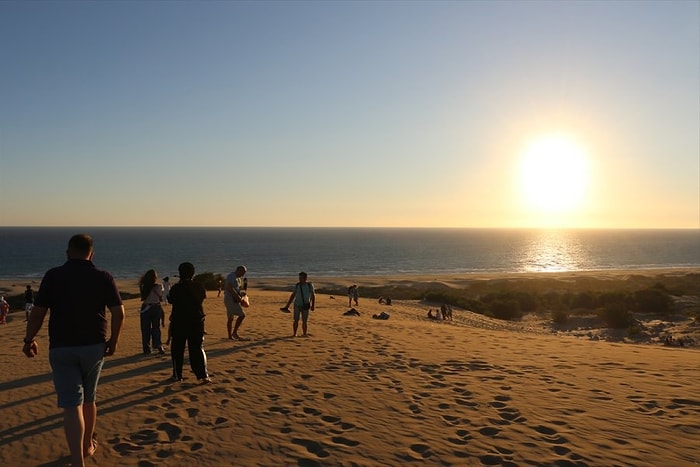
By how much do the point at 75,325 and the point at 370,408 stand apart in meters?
3.87

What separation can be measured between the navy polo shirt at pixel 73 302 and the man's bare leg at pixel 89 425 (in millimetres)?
693

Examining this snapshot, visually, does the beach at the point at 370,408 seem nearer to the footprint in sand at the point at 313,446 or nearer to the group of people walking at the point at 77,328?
the footprint in sand at the point at 313,446

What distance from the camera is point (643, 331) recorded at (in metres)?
21.4

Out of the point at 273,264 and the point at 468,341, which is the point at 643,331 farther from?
the point at 273,264

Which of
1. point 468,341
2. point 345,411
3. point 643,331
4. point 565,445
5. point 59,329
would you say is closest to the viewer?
point 59,329

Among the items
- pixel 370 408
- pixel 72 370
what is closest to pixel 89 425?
pixel 72 370

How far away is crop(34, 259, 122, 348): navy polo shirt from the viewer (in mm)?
4125

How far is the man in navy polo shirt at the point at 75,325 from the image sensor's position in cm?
412

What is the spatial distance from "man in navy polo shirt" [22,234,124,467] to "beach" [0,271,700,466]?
91 cm

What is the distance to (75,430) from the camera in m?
4.20

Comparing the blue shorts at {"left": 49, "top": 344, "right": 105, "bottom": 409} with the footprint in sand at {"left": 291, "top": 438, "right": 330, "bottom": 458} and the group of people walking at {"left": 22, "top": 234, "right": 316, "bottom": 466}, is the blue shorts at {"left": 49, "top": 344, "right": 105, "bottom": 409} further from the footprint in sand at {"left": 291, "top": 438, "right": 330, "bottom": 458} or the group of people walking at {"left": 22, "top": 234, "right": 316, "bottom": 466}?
the footprint in sand at {"left": 291, "top": 438, "right": 330, "bottom": 458}

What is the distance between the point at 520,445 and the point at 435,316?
58.0 ft

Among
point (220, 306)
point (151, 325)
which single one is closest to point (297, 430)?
point (151, 325)

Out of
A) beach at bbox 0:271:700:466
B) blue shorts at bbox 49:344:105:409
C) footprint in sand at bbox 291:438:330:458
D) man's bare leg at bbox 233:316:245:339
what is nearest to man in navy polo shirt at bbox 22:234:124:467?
blue shorts at bbox 49:344:105:409
